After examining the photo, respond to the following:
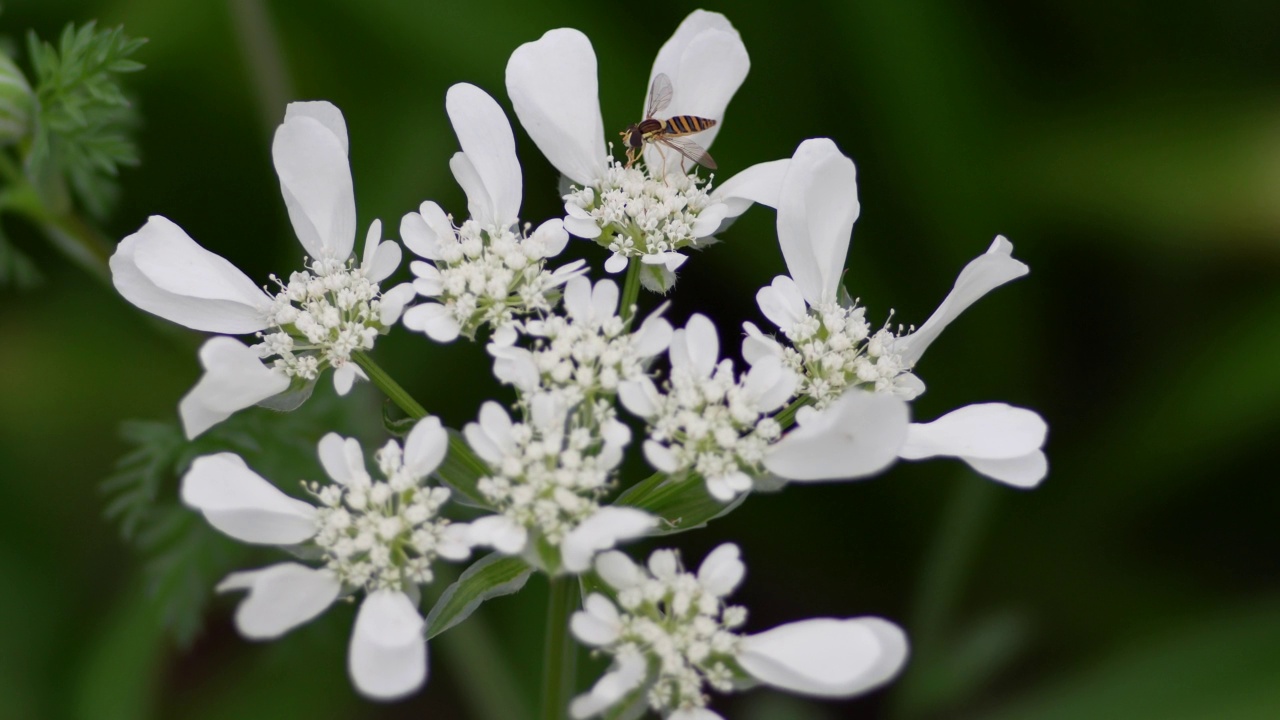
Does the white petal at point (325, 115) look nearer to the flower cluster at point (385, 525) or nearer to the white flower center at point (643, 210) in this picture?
the white flower center at point (643, 210)

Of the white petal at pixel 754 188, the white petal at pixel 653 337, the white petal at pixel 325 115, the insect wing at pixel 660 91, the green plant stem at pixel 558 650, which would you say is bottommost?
the green plant stem at pixel 558 650

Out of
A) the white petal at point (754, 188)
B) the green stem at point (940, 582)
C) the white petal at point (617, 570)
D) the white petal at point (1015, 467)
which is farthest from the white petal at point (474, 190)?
the green stem at point (940, 582)

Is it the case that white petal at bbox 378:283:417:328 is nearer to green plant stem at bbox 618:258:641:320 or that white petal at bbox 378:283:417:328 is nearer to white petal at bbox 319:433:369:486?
white petal at bbox 319:433:369:486

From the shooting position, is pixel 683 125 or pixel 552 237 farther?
pixel 683 125

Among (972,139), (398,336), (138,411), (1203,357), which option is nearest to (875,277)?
(972,139)

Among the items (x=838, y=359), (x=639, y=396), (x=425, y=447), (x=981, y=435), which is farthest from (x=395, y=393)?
(x=981, y=435)

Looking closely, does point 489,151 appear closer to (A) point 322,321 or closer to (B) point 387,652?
(A) point 322,321

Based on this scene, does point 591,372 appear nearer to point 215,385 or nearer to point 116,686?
Answer: point 215,385
